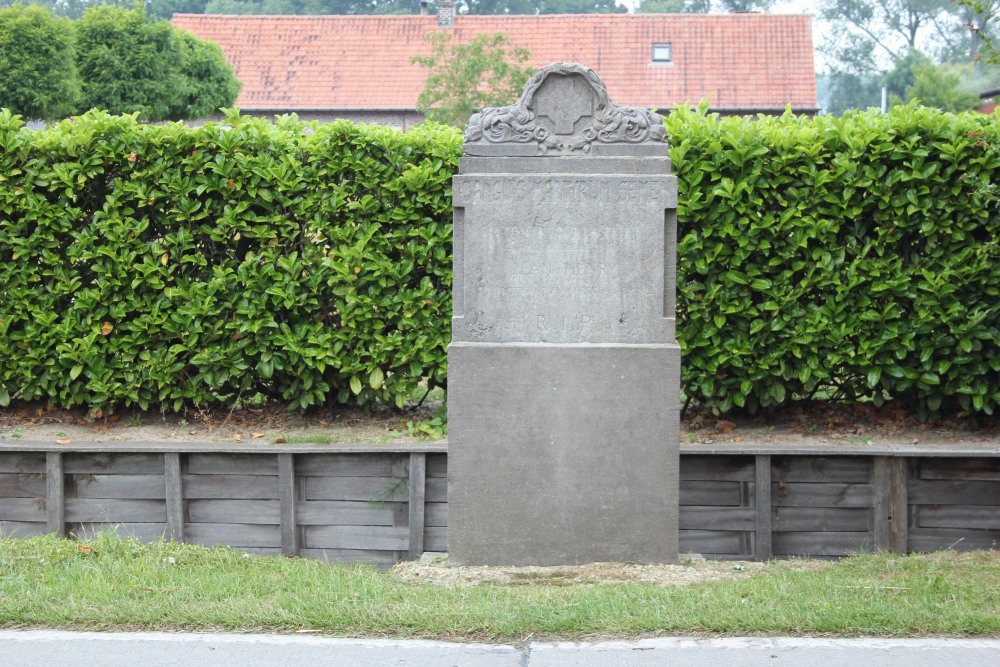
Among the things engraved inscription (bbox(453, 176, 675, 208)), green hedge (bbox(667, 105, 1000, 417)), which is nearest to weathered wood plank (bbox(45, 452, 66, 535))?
engraved inscription (bbox(453, 176, 675, 208))

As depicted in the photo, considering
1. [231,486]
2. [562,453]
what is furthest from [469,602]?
[231,486]

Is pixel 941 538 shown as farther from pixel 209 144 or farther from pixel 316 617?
pixel 209 144

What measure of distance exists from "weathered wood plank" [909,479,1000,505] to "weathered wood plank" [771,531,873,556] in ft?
1.43

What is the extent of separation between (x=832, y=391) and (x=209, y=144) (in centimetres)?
513

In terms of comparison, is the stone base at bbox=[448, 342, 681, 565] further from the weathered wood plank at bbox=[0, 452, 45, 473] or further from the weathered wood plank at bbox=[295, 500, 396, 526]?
the weathered wood plank at bbox=[0, 452, 45, 473]

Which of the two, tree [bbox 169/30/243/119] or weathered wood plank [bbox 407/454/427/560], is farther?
tree [bbox 169/30/243/119]

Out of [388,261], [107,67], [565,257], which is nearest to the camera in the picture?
[565,257]

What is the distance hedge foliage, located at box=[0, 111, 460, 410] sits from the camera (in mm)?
7914

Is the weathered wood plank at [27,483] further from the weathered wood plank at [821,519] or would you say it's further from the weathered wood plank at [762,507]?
the weathered wood plank at [821,519]

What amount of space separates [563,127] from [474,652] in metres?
3.05

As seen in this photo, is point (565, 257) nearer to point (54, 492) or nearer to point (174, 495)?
point (174, 495)

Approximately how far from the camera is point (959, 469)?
7188mm

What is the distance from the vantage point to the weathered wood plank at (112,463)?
758 centimetres

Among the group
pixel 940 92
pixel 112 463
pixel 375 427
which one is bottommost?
pixel 112 463
